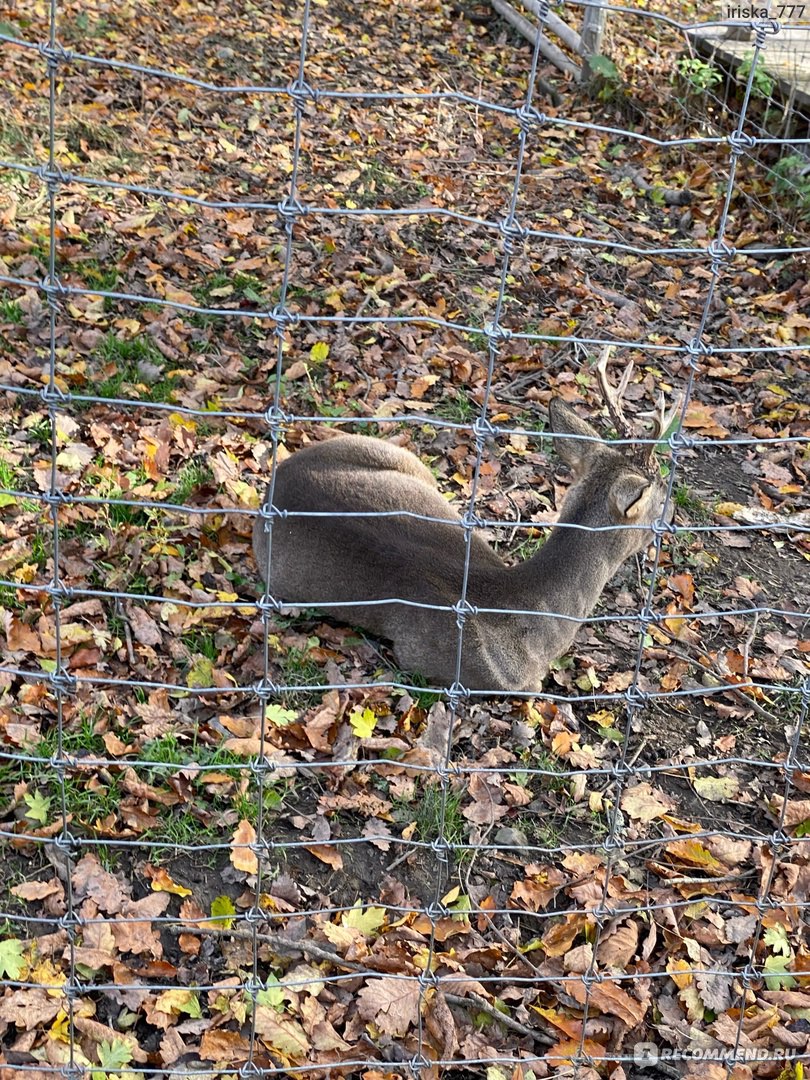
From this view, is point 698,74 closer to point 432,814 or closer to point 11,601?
point 11,601

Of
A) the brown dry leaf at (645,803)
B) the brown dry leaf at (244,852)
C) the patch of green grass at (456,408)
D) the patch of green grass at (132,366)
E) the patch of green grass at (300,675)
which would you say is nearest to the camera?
the brown dry leaf at (244,852)

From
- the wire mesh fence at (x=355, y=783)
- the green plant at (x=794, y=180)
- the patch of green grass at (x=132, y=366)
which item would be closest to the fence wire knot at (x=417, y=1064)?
the wire mesh fence at (x=355, y=783)

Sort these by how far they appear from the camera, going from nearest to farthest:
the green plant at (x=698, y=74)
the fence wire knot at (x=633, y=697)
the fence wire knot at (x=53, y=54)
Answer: the fence wire knot at (x=53, y=54), the fence wire knot at (x=633, y=697), the green plant at (x=698, y=74)

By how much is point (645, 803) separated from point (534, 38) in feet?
29.4

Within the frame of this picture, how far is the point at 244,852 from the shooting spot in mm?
3803

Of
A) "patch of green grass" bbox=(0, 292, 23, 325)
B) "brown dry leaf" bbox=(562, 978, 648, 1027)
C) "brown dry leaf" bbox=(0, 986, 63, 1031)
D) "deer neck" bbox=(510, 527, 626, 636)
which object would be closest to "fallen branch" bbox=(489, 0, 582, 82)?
"patch of green grass" bbox=(0, 292, 23, 325)

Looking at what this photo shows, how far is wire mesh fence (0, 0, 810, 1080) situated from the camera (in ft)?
10.5

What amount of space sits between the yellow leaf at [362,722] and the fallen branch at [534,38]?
25.5 ft

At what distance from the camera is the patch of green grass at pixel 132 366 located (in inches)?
241

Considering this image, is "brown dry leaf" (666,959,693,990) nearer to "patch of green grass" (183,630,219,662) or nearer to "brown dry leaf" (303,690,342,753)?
"brown dry leaf" (303,690,342,753)

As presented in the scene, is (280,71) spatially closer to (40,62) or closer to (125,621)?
(40,62)

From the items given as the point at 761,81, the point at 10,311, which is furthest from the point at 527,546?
the point at 761,81

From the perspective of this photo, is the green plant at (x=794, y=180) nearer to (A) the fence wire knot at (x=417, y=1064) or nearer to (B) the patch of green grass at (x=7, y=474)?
(B) the patch of green grass at (x=7, y=474)

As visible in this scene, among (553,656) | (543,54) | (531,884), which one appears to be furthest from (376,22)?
(531,884)
